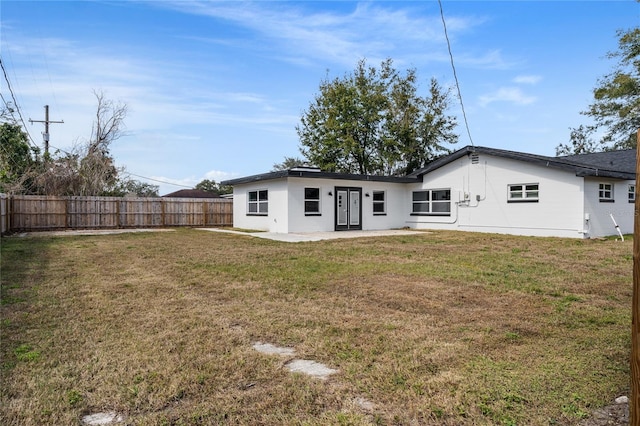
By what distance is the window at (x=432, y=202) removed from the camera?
59.7 feet

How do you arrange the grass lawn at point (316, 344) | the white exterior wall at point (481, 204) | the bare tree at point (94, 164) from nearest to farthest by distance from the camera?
1. the grass lawn at point (316, 344)
2. the white exterior wall at point (481, 204)
3. the bare tree at point (94, 164)

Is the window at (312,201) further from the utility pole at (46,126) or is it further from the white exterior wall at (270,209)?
the utility pole at (46,126)

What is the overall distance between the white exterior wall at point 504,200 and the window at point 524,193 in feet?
0.40

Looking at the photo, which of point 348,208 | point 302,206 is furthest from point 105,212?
point 348,208

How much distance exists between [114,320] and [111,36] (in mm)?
11255

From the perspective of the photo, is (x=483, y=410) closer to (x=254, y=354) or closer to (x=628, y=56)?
(x=254, y=354)

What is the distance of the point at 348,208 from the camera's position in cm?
1797

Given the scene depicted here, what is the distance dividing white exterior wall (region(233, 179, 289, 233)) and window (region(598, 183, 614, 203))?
38.8 ft

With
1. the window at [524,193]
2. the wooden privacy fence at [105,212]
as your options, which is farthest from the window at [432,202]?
the wooden privacy fence at [105,212]

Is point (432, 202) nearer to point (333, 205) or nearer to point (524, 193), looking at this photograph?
point (524, 193)

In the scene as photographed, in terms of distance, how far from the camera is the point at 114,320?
419 centimetres

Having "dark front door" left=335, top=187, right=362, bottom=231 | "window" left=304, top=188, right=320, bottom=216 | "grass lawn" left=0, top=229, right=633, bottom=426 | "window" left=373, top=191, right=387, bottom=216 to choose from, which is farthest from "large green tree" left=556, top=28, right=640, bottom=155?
"grass lawn" left=0, top=229, right=633, bottom=426

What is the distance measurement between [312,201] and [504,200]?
7.73m

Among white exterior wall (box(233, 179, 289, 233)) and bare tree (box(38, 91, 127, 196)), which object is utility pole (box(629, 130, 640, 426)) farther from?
bare tree (box(38, 91, 127, 196))
